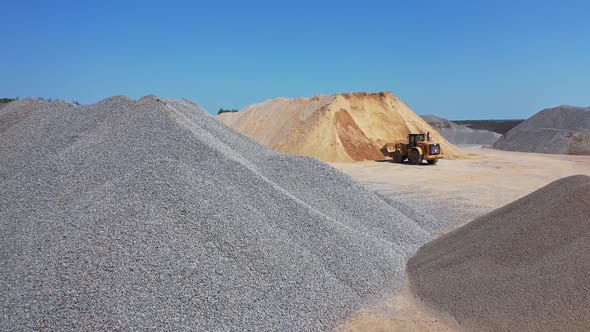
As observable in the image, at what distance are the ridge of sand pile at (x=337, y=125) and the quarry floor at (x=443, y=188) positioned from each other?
2.23 meters

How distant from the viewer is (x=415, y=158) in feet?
67.1

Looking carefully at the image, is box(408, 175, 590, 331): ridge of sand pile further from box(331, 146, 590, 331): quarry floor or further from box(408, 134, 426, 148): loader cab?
box(408, 134, 426, 148): loader cab

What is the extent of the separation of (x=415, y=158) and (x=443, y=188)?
6.13m

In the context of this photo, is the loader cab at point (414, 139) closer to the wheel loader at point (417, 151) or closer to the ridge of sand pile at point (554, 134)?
the wheel loader at point (417, 151)

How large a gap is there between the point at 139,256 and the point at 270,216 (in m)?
2.23

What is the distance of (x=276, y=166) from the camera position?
9.98 metres

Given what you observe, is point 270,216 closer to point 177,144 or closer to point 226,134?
point 177,144

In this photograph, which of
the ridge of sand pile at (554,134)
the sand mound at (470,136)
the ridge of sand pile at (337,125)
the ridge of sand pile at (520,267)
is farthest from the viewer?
the sand mound at (470,136)

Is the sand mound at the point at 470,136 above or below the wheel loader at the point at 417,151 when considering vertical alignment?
above

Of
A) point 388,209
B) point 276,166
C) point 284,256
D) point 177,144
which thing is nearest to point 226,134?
point 276,166

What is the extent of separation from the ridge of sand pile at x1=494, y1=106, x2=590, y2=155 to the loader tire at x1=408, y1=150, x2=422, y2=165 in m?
12.8

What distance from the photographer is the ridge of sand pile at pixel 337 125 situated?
2323 centimetres

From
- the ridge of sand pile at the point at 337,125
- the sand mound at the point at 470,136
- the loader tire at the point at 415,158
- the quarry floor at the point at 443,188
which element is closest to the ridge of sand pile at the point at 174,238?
the quarry floor at the point at 443,188

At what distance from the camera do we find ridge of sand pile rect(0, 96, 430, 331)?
Answer: 4688 mm
